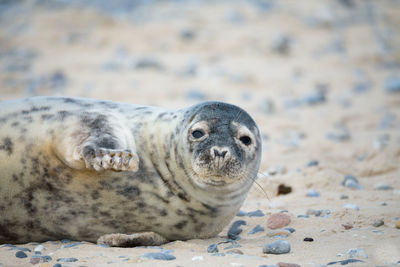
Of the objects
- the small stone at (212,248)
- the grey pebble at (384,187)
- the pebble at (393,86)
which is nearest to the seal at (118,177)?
the small stone at (212,248)

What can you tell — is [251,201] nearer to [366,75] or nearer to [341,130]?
[341,130]

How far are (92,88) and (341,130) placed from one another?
3667 millimetres

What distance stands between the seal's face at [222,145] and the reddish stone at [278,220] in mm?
359

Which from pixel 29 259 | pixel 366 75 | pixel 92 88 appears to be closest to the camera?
pixel 29 259

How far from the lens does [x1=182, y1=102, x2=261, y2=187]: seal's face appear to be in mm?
2432

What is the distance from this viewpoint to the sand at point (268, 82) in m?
2.48

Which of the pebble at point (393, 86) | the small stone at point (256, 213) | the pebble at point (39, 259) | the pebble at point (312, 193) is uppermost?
the pebble at point (393, 86)

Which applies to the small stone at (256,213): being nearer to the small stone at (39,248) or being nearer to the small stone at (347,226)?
the small stone at (347,226)

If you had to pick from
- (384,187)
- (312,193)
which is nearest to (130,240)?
(312,193)

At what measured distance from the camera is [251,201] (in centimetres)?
360

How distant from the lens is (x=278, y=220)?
2920 millimetres

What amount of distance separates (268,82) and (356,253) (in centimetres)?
615

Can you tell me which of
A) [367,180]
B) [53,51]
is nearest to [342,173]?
[367,180]

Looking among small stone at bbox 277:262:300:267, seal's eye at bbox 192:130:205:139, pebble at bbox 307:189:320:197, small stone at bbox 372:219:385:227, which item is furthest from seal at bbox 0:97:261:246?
pebble at bbox 307:189:320:197
